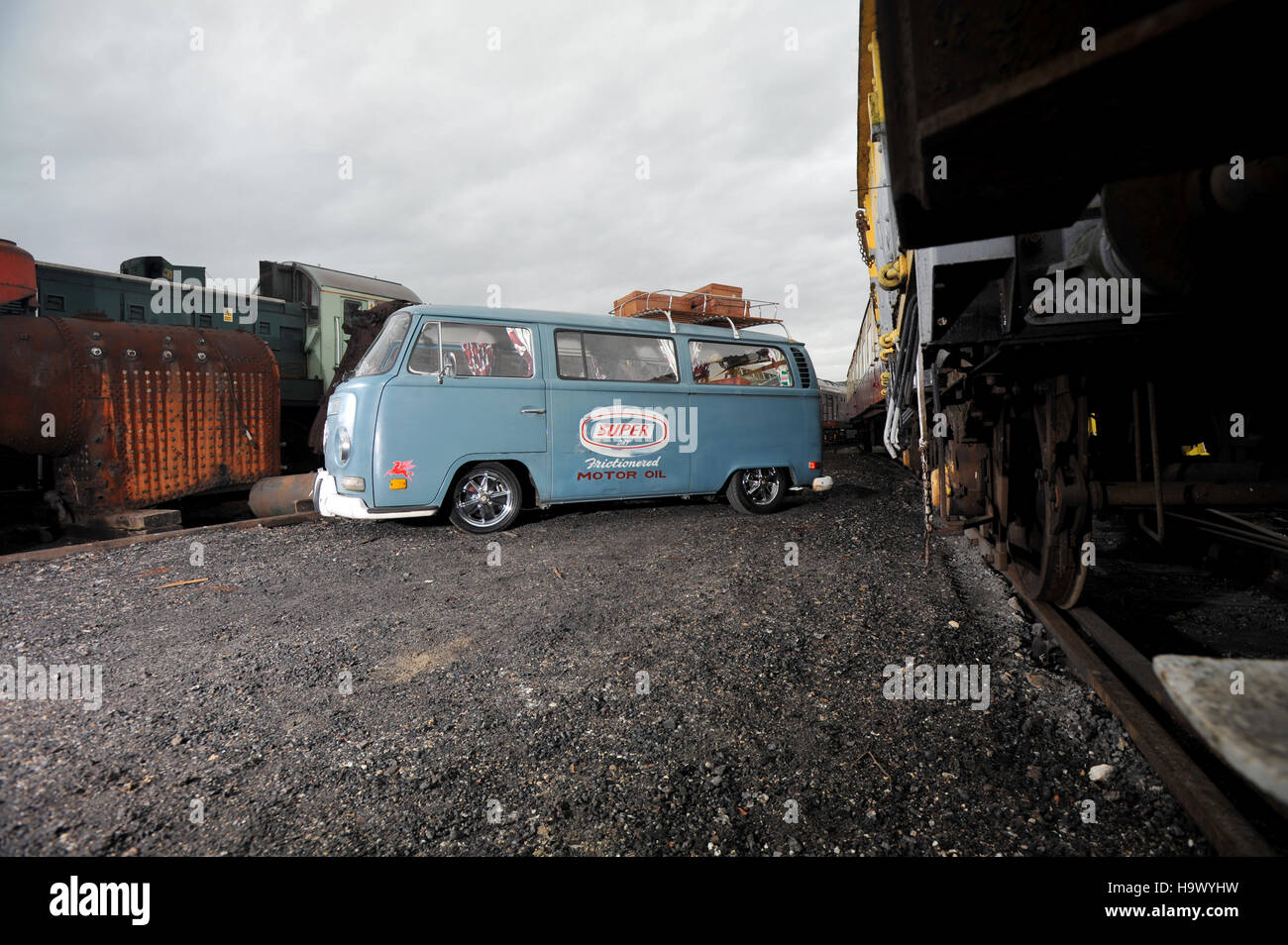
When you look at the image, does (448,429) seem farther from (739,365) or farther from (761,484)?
(761,484)

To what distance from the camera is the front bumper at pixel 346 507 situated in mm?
4832

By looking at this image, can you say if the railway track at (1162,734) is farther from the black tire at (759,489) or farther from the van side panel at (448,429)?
the van side panel at (448,429)

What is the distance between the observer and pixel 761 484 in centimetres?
649

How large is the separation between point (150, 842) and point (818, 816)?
5.66 ft

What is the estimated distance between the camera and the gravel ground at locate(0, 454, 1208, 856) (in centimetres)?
153

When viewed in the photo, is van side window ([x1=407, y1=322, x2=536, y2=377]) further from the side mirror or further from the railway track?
the railway track

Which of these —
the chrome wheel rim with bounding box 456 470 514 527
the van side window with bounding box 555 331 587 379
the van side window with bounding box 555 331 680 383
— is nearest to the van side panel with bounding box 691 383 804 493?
the van side window with bounding box 555 331 680 383

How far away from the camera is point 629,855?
1.45m

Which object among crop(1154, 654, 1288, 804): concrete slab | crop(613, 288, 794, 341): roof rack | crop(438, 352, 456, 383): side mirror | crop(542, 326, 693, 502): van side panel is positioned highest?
crop(613, 288, 794, 341): roof rack

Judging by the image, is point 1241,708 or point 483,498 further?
point 483,498

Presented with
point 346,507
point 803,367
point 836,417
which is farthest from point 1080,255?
point 836,417

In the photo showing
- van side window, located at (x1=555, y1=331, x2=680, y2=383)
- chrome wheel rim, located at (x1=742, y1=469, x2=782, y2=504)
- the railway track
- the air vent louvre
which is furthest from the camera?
the air vent louvre

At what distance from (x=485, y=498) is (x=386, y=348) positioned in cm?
158

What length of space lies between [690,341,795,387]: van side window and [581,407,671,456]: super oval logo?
0.72 m
